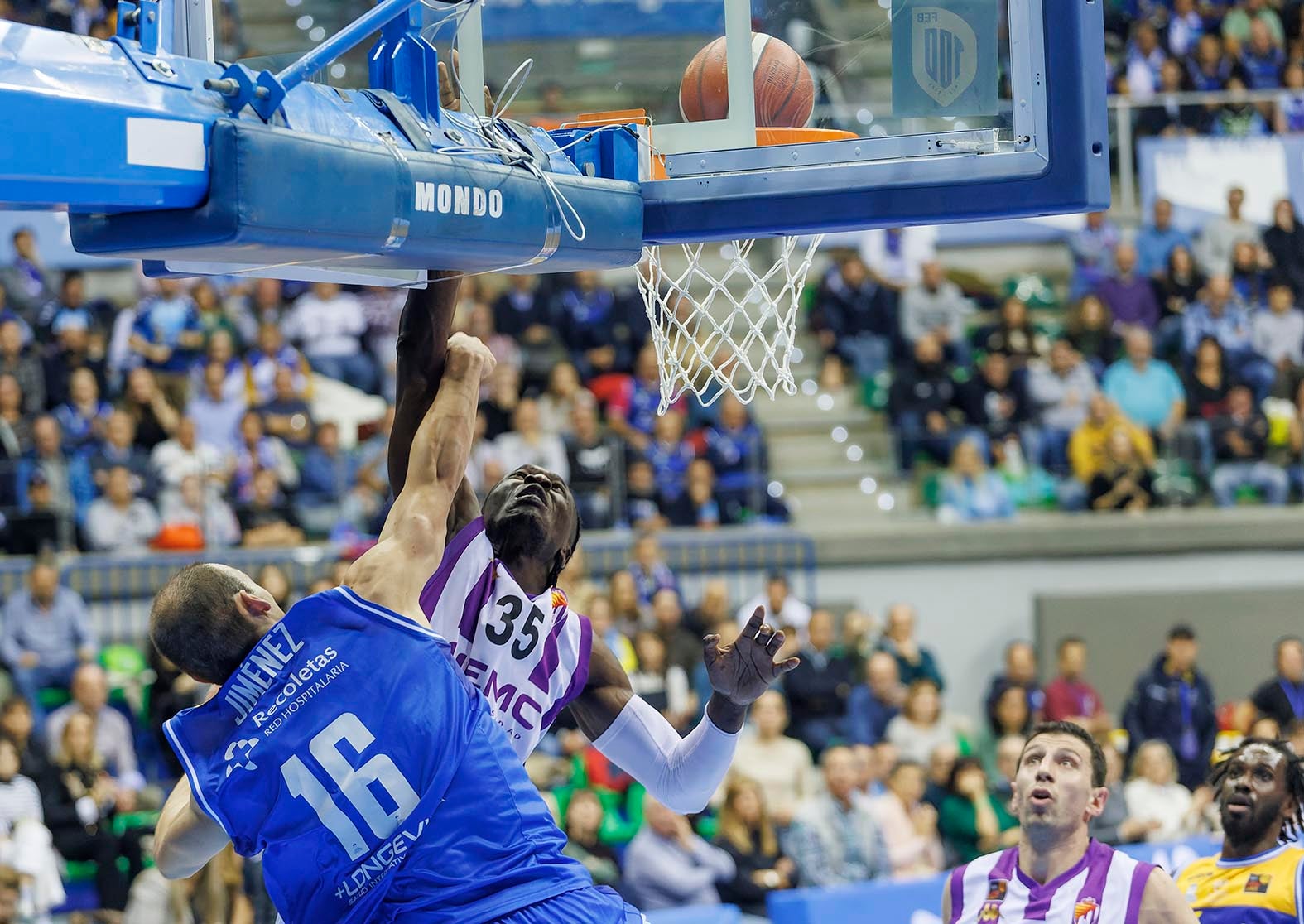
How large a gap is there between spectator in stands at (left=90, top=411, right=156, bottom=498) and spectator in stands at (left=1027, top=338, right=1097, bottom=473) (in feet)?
21.1

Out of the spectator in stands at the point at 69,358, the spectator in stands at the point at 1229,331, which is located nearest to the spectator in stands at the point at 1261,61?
the spectator in stands at the point at 1229,331

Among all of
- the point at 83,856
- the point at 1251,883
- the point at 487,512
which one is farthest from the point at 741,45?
the point at 83,856

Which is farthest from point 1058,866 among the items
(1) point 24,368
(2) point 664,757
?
(1) point 24,368

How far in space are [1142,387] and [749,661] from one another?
32.6 feet

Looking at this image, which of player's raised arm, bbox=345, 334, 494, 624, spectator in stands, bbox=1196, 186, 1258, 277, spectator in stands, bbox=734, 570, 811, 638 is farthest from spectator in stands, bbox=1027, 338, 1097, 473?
player's raised arm, bbox=345, 334, 494, 624

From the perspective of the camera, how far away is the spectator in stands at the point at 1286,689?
36.2ft

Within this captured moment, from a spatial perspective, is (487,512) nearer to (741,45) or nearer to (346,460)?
(741,45)

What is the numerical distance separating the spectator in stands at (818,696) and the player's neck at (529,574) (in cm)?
655

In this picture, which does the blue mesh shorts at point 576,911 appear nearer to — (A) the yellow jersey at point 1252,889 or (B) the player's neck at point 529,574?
(B) the player's neck at point 529,574

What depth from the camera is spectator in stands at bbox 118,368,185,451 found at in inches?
468

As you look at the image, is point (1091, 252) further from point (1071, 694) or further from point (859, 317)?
point (1071, 694)

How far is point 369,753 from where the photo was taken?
362cm

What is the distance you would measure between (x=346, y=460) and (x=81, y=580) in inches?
73.2

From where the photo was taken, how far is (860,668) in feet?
37.3
